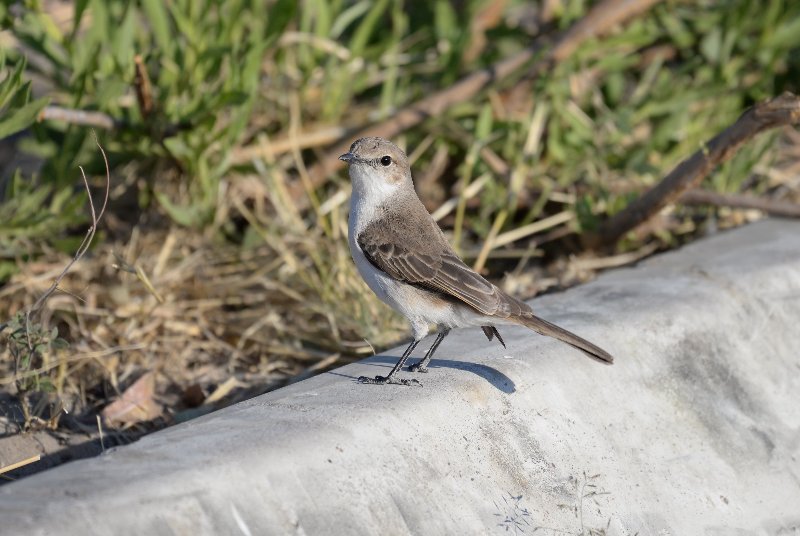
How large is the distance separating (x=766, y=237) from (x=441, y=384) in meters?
2.72

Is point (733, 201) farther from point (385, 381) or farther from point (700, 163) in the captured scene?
point (385, 381)

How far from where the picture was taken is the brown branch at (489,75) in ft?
21.2

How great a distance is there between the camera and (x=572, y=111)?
21.8 feet

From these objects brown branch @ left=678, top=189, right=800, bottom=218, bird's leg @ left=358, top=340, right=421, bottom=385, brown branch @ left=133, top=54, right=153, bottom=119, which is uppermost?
brown branch @ left=133, top=54, right=153, bottom=119

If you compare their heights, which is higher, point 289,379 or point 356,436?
point 356,436

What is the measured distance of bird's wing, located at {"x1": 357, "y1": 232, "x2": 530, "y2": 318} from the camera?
4.27 meters

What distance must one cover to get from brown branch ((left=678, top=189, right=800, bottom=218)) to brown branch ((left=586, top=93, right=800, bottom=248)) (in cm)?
25

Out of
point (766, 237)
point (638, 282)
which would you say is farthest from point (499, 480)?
point (766, 237)

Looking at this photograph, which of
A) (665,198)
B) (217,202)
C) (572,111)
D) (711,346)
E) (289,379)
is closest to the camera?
(711,346)

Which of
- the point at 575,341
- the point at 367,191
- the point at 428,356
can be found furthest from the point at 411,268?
the point at 575,341

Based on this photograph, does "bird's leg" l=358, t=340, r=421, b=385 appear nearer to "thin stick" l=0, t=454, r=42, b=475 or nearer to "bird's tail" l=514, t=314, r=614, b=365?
"bird's tail" l=514, t=314, r=614, b=365

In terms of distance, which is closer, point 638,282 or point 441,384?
point 441,384

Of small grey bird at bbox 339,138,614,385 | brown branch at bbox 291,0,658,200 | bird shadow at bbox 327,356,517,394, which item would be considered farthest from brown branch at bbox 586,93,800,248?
bird shadow at bbox 327,356,517,394

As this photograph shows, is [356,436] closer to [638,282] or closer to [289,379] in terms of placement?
[289,379]
